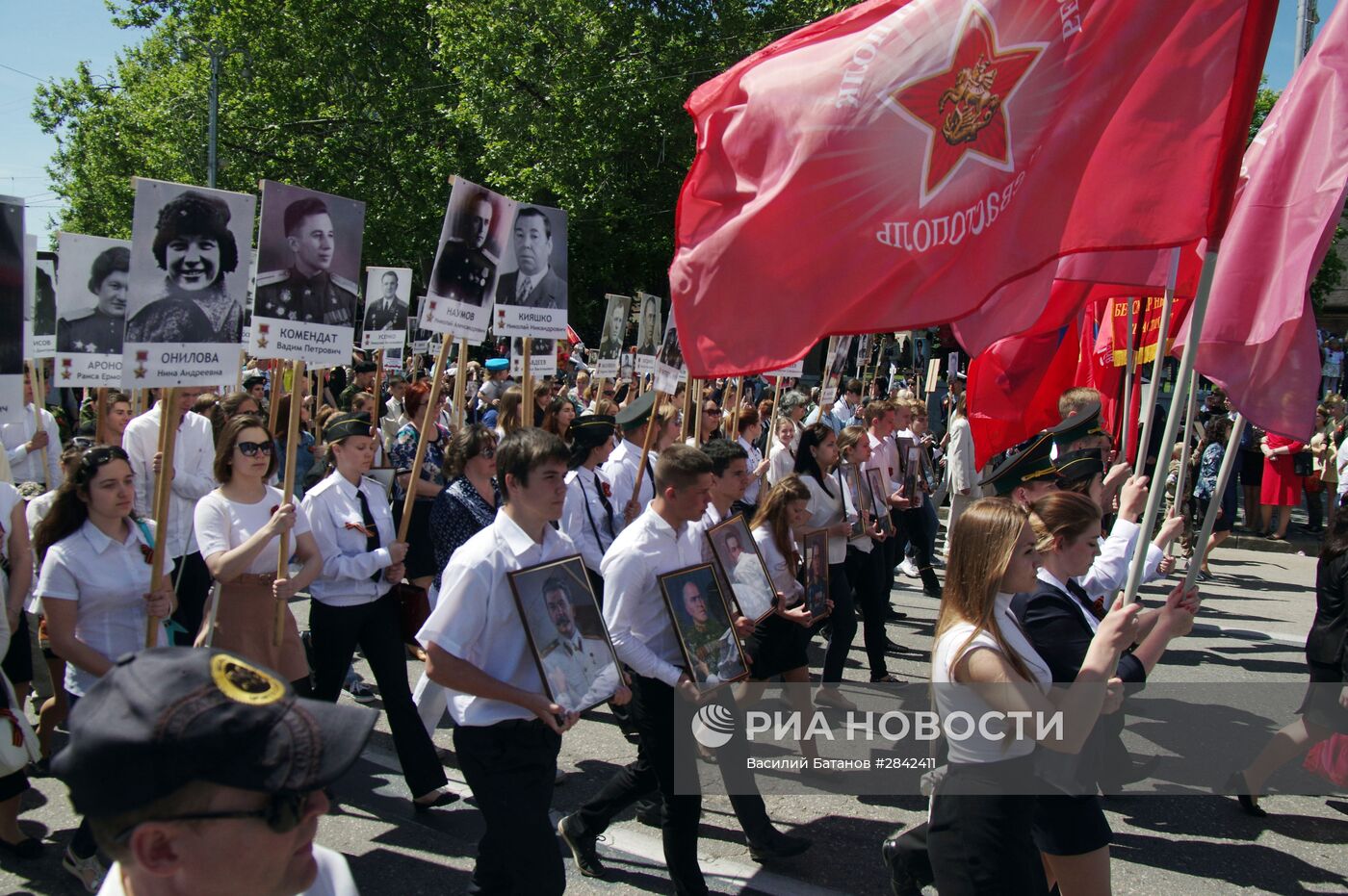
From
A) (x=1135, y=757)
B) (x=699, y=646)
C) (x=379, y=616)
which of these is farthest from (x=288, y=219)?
(x=1135, y=757)

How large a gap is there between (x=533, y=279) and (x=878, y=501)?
10.9ft

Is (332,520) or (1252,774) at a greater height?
(332,520)

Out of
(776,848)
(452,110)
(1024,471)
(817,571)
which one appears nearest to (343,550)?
(776,848)

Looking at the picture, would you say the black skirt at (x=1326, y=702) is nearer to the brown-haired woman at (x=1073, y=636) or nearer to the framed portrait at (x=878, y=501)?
the brown-haired woman at (x=1073, y=636)

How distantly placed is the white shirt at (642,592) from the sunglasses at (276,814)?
9.40ft

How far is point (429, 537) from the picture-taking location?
6.27 meters

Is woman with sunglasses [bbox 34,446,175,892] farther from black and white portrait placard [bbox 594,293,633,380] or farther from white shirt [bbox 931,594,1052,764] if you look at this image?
black and white portrait placard [bbox 594,293,633,380]

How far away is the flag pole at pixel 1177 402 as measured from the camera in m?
3.34

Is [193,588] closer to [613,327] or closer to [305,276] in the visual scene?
[305,276]

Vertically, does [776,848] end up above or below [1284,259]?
below

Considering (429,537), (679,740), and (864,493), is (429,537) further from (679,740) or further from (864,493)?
(864,493)

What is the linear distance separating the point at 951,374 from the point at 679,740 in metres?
18.1

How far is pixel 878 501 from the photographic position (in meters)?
8.81

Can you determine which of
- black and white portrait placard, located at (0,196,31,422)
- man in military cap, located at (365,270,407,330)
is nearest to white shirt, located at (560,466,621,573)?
black and white portrait placard, located at (0,196,31,422)
